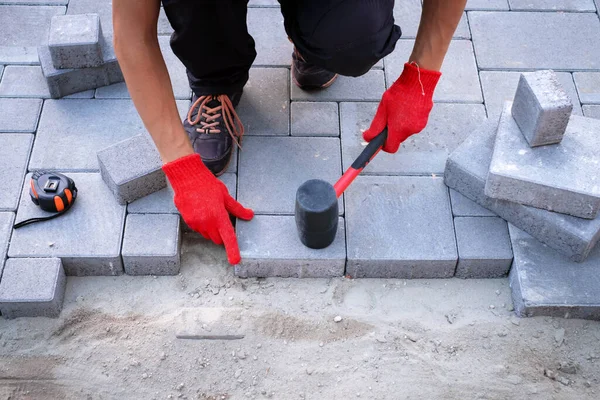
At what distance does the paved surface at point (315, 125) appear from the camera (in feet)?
10.2

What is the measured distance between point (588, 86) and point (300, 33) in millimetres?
1532

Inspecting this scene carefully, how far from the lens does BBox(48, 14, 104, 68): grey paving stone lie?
135 inches

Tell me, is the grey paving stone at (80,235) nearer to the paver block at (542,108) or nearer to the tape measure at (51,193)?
the tape measure at (51,193)

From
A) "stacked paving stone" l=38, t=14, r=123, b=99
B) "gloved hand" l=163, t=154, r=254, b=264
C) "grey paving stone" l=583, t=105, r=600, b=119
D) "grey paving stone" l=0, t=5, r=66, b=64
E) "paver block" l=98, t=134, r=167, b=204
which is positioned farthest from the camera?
"grey paving stone" l=0, t=5, r=66, b=64

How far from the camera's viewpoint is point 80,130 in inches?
136

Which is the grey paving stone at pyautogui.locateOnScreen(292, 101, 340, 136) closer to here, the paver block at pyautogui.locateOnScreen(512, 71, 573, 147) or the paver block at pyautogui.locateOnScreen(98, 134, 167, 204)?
the paver block at pyautogui.locateOnScreen(98, 134, 167, 204)

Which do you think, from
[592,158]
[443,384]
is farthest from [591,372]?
[592,158]

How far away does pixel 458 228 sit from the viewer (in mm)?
3188

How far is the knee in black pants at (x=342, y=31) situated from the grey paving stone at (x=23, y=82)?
4.21 ft

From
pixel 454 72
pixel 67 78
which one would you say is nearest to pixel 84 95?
pixel 67 78

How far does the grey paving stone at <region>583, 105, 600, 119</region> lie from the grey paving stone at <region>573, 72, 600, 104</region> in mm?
39

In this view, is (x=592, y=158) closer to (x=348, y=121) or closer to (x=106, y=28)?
(x=348, y=121)

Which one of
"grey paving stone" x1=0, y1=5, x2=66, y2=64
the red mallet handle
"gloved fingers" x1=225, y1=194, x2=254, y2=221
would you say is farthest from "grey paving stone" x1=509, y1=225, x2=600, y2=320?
"grey paving stone" x1=0, y1=5, x2=66, y2=64

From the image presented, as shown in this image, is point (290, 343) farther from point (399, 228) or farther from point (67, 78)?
point (67, 78)
